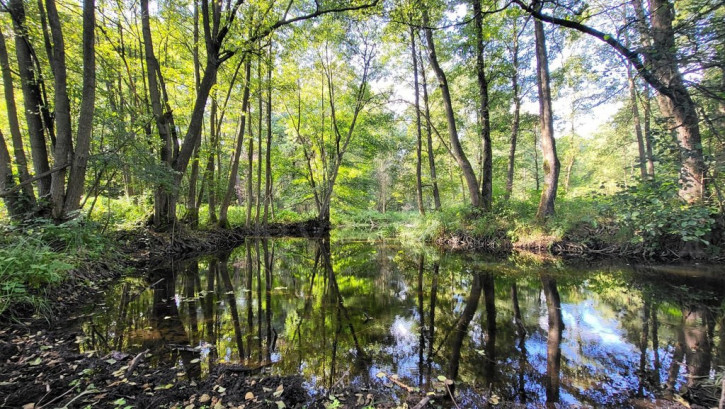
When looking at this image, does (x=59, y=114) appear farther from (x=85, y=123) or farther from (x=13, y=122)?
Result: (x=13, y=122)

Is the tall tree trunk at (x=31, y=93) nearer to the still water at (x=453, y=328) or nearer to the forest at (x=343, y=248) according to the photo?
the forest at (x=343, y=248)

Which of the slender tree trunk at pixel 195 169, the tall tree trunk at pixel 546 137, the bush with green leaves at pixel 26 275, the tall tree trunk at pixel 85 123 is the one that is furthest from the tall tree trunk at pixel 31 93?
the tall tree trunk at pixel 546 137

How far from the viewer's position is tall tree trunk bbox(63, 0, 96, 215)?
5.57 meters

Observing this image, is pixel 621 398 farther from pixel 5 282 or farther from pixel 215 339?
pixel 5 282

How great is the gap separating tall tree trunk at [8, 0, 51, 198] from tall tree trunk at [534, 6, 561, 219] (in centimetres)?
1288

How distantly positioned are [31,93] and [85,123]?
91.1 inches

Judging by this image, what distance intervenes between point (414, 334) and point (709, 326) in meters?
3.70

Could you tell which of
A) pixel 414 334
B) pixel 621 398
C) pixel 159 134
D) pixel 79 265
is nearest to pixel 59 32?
pixel 159 134

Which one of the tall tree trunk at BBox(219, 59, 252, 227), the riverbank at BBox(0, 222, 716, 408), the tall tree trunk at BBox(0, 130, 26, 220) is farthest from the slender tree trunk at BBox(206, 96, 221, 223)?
the riverbank at BBox(0, 222, 716, 408)

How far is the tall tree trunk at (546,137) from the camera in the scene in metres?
9.37

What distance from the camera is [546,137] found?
9.48 m

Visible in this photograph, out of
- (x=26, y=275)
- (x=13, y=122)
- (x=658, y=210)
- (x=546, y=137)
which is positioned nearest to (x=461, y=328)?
(x=658, y=210)

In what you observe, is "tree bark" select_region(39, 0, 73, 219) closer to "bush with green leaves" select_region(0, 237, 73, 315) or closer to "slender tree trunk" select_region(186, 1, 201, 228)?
"bush with green leaves" select_region(0, 237, 73, 315)

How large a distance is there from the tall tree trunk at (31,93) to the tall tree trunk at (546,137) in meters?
12.9
